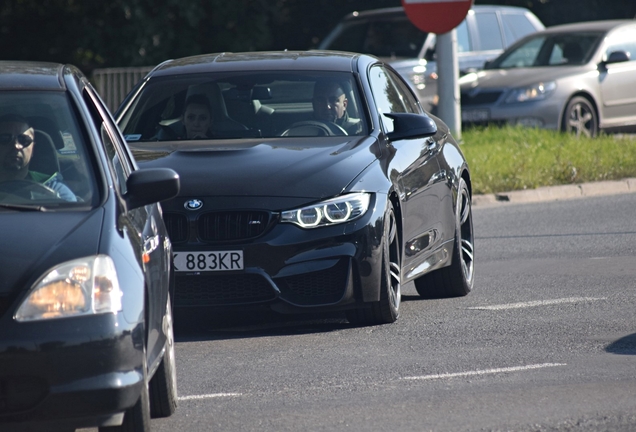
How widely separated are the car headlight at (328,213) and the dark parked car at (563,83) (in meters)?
10.9

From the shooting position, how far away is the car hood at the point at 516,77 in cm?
1800

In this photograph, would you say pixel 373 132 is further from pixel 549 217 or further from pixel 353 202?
pixel 549 217

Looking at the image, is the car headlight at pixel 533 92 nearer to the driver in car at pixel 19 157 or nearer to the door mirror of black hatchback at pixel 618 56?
the door mirror of black hatchback at pixel 618 56

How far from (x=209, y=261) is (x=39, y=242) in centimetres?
261

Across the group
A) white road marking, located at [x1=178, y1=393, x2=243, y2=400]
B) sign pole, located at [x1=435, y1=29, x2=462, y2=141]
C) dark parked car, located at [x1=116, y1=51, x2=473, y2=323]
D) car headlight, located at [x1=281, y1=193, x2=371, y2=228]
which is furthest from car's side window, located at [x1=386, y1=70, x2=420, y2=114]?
sign pole, located at [x1=435, y1=29, x2=462, y2=141]

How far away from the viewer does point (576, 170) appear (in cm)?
1480

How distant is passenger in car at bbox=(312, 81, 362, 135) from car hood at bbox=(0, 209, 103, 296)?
3.58m

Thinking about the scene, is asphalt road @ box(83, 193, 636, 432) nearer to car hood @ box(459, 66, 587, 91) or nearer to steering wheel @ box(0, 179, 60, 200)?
steering wheel @ box(0, 179, 60, 200)

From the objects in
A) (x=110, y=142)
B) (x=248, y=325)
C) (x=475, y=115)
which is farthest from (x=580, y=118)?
(x=110, y=142)

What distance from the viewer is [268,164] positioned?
725cm

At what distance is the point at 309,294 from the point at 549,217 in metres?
6.05

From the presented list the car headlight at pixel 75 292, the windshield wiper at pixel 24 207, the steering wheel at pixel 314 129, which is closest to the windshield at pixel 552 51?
the steering wheel at pixel 314 129

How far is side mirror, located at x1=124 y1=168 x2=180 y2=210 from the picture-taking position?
4.93 meters

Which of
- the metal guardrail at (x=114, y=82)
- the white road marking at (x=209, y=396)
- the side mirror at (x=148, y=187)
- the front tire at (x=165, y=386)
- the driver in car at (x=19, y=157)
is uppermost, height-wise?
the driver in car at (x=19, y=157)
